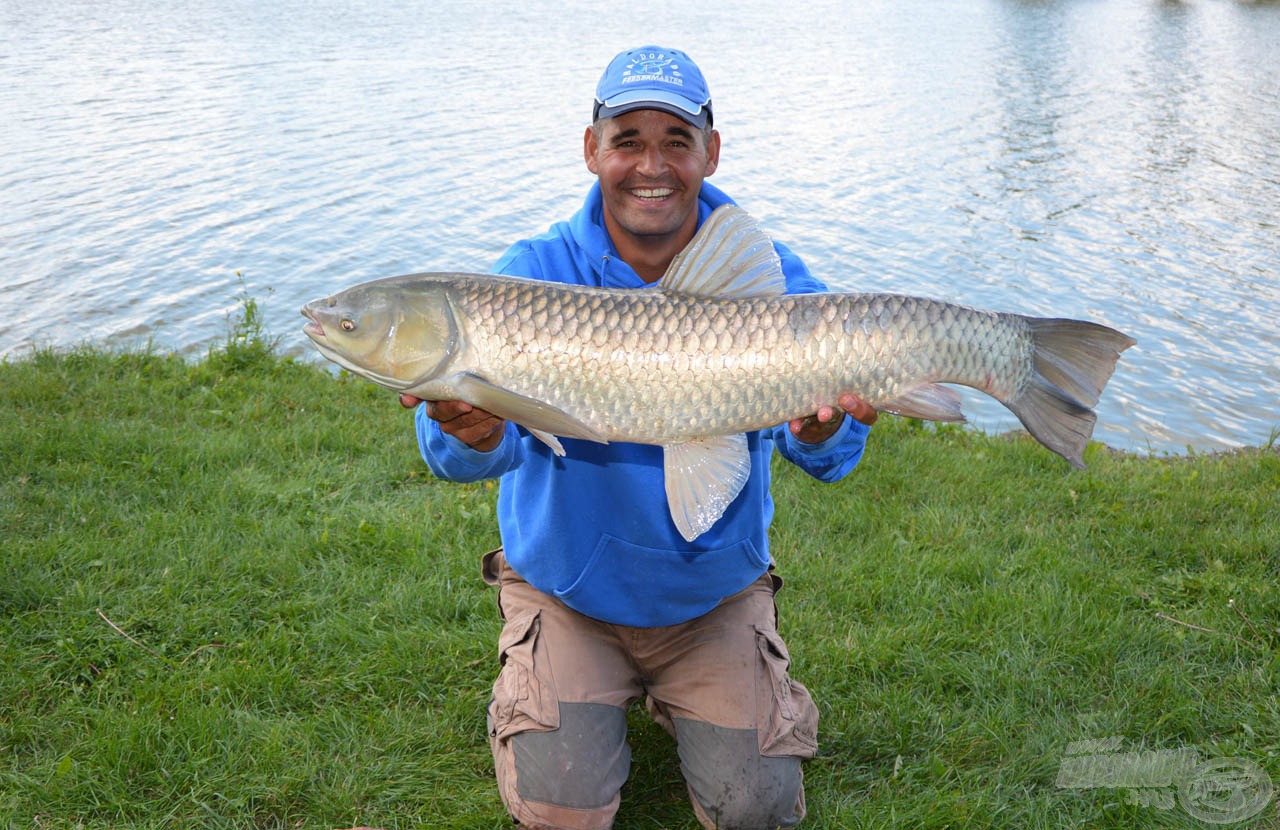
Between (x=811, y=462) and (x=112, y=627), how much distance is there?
2472 millimetres

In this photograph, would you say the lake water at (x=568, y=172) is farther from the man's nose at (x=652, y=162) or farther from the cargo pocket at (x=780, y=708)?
the man's nose at (x=652, y=162)

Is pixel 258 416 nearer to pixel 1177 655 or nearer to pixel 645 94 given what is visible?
pixel 645 94

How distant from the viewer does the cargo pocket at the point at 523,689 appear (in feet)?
10.2

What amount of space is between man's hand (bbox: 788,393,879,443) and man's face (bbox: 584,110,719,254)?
771 mm

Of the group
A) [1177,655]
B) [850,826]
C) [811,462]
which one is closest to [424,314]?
[811,462]

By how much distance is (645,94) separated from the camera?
10.2 ft

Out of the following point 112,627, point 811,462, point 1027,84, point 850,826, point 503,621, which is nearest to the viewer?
point 850,826

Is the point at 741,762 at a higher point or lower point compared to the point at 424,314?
lower

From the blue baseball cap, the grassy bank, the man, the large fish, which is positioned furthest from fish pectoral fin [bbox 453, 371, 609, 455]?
the grassy bank

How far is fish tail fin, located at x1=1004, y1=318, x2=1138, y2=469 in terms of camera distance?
274 centimetres

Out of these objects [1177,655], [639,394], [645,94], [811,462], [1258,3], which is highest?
[645,94]

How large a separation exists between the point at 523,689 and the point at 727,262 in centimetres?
143

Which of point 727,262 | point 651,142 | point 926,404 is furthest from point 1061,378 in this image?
point 651,142

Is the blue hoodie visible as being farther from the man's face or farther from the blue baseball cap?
the blue baseball cap
